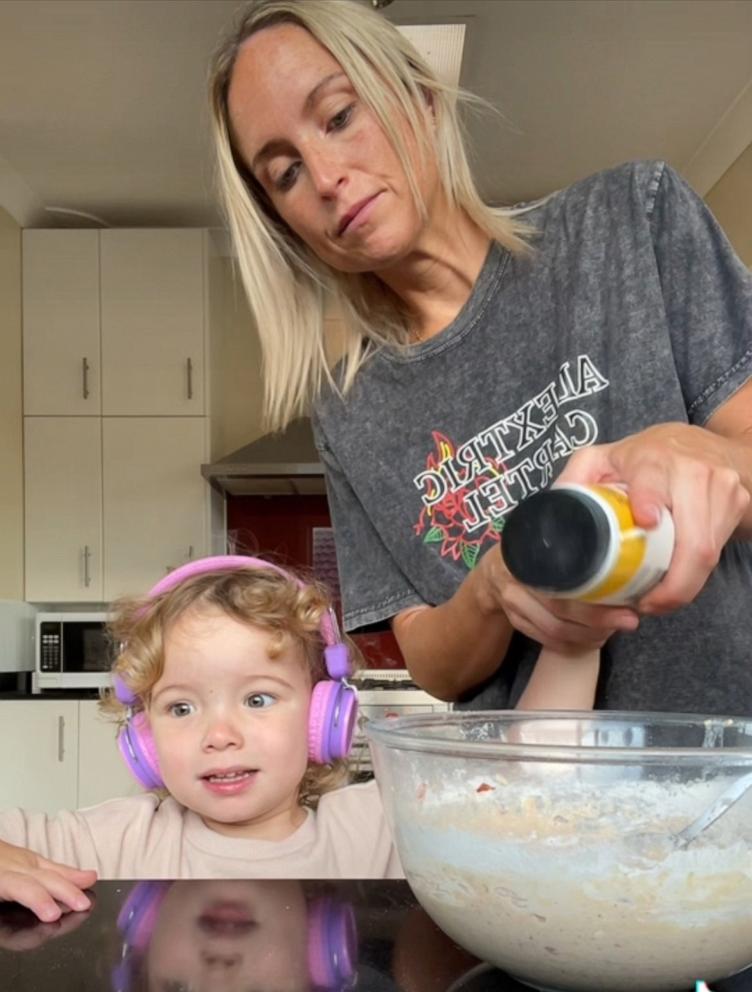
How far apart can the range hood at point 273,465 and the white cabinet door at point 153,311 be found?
0.26 m

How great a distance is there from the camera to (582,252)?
40.6 inches

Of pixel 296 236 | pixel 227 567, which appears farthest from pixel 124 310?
pixel 227 567

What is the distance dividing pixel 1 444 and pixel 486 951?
356 centimetres

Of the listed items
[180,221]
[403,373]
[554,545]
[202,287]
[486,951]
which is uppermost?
[180,221]

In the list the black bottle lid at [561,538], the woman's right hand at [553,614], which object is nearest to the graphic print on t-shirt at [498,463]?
the woman's right hand at [553,614]

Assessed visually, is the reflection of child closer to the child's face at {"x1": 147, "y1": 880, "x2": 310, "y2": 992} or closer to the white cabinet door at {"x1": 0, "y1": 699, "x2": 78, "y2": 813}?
the child's face at {"x1": 147, "y1": 880, "x2": 310, "y2": 992}

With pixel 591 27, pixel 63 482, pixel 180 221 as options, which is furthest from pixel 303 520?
pixel 591 27

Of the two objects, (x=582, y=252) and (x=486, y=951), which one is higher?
(x=582, y=252)

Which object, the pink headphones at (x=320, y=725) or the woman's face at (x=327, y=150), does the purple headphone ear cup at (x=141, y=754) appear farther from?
the woman's face at (x=327, y=150)

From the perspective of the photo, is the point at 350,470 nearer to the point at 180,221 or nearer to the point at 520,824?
the point at 520,824

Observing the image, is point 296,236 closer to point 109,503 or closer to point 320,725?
point 320,725

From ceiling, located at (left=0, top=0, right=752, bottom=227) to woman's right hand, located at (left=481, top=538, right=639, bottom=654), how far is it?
2.04 m

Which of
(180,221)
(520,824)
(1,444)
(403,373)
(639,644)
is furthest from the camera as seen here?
(180,221)

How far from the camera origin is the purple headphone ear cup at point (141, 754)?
3.34ft
